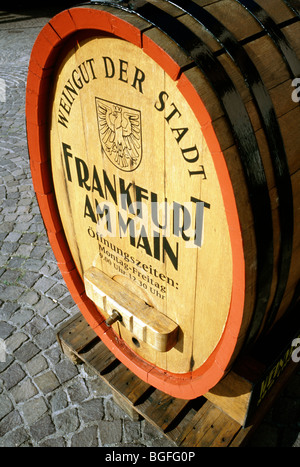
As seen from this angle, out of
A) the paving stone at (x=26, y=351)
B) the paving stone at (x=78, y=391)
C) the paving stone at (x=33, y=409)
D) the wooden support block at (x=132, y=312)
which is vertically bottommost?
the paving stone at (x=33, y=409)

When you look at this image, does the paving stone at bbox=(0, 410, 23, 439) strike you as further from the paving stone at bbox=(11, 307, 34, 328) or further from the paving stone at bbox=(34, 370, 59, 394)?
the paving stone at bbox=(11, 307, 34, 328)

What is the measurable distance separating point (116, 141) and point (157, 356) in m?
1.27

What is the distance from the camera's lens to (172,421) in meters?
2.46

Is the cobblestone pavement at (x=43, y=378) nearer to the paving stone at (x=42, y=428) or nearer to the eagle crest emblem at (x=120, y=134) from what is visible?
the paving stone at (x=42, y=428)

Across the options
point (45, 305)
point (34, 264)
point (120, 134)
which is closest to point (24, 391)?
point (45, 305)

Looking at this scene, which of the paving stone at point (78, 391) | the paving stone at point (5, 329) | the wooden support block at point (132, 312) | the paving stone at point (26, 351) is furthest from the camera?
the paving stone at point (5, 329)

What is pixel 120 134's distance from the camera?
5.67 feet

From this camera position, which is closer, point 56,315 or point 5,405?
point 5,405

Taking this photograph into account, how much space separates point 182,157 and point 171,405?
171 cm

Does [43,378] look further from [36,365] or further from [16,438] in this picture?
[16,438]

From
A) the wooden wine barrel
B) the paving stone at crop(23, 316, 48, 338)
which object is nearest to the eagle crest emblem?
the wooden wine barrel

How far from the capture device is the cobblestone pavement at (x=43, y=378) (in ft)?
9.09

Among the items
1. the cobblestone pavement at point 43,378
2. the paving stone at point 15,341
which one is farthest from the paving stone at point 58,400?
the paving stone at point 15,341

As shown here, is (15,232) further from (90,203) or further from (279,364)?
(279,364)
